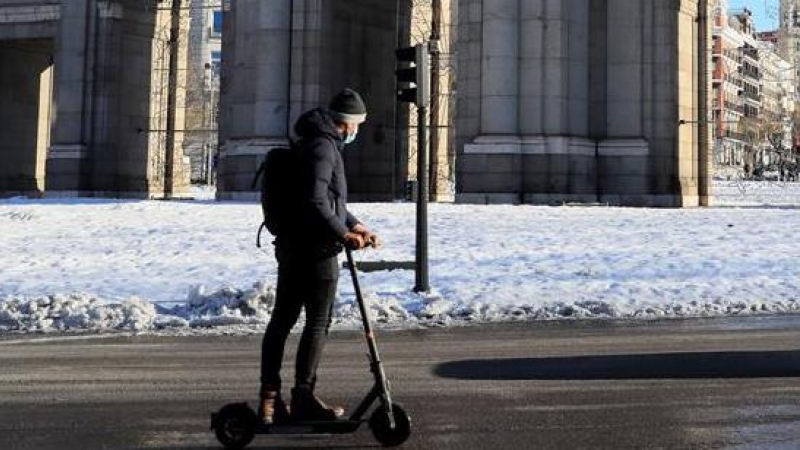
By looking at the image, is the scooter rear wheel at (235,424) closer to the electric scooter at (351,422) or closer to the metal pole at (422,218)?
the electric scooter at (351,422)

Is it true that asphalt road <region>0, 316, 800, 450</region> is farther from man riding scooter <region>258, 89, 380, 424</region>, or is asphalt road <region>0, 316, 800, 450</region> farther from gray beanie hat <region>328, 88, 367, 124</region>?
gray beanie hat <region>328, 88, 367, 124</region>

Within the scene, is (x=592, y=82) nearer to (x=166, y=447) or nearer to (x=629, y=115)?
(x=629, y=115)

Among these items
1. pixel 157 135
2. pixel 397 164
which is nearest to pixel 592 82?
pixel 397 164

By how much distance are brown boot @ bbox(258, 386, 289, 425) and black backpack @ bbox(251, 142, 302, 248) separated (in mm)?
884

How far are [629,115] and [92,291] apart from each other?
1943cm

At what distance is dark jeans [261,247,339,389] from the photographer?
5.36 m

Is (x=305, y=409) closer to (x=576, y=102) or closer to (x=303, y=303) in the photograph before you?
(x=303, y=303)

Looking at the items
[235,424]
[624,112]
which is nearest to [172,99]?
[624,112]

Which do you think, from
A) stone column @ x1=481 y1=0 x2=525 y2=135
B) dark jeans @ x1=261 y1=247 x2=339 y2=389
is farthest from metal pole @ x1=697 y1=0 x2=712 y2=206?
dark jeans @ x1=261 y1=247 x2=339 y2=389

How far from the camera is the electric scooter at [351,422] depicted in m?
5.25

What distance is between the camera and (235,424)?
211 inches

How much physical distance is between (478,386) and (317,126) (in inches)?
122

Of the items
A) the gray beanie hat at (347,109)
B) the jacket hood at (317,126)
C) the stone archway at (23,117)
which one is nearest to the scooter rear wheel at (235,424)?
the jacket hood at (317,126)

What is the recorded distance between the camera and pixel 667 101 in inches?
1136
